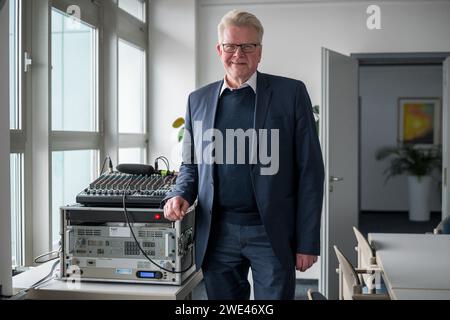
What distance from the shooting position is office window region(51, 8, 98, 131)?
312 centimetres

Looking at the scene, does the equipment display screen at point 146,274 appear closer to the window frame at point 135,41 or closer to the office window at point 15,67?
the office window at point 15,67

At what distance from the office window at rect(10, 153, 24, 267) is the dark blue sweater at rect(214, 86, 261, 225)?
4.68 ft

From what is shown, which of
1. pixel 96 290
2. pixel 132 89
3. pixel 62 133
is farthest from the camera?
pixel 132 89

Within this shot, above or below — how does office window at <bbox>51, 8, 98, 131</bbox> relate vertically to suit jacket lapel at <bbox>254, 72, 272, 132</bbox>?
above

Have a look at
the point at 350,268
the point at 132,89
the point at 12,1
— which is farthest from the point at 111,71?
the point at 350,268

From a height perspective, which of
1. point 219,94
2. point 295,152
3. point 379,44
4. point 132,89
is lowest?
point 295,152

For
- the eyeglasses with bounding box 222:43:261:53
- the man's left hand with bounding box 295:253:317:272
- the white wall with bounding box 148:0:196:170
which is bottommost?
the man's left hand with bounding box 295:253:317:272

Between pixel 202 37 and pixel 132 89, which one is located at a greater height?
pixel 202 37

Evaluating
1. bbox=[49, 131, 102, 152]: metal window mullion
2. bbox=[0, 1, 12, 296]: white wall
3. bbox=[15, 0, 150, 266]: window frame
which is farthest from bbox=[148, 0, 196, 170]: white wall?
bbox=[0, 1, 12, 296]: white wall

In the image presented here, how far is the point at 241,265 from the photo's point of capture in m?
1.69

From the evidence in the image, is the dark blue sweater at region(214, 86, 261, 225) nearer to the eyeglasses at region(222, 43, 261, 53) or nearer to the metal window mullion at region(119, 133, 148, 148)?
the eyeglasses at region(222, 43, 261, 53)
